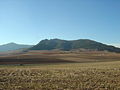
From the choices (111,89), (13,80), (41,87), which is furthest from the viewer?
(13,80)

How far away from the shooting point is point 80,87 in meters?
19.9

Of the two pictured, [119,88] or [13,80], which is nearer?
[119,88]

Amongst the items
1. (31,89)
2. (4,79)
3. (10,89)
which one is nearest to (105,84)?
(31,89)

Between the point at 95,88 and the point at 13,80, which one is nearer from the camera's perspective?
the point at 95,88

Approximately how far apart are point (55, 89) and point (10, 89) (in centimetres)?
422

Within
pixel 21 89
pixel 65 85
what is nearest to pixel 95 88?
pixel 65 85

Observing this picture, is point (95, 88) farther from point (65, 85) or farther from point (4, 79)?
point (4, 79)

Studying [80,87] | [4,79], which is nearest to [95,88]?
[80,87]

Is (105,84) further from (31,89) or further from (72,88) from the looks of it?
(31,89)

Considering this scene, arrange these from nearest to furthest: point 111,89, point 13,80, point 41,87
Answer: point 111,89 → point 41,87 → point 13,80

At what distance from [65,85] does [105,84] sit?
13.4ft

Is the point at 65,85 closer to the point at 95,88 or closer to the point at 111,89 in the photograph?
the point at 95,88

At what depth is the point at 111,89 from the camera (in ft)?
62.0

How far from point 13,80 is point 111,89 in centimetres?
1147
